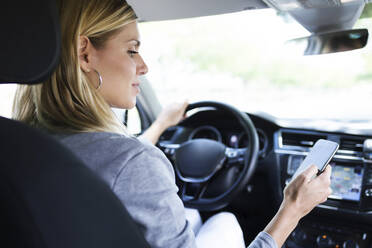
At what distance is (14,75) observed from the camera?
2.66ft

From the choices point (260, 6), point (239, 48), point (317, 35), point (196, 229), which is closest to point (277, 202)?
point (196, 229)

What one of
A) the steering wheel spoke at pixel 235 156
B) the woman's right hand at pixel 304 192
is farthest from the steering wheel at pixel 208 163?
the woman's right hand at pixel 304 192

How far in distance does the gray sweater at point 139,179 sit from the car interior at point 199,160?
6 cm

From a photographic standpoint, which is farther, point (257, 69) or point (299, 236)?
point (257, 69)

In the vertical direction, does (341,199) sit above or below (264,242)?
below

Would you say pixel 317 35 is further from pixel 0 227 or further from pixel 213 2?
pixel 0 227

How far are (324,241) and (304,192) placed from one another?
1.01 m

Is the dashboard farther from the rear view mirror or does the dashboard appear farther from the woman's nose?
the woman's nose

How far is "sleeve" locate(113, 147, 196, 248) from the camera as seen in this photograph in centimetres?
93

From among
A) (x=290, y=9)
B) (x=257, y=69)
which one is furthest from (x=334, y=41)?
(x=257, y=69)

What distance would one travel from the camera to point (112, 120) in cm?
110

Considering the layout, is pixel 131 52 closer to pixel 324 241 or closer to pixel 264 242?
pixel 264 242

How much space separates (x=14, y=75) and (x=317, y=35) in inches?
53.2

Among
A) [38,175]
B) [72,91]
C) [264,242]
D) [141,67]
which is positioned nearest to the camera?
[38,175]
